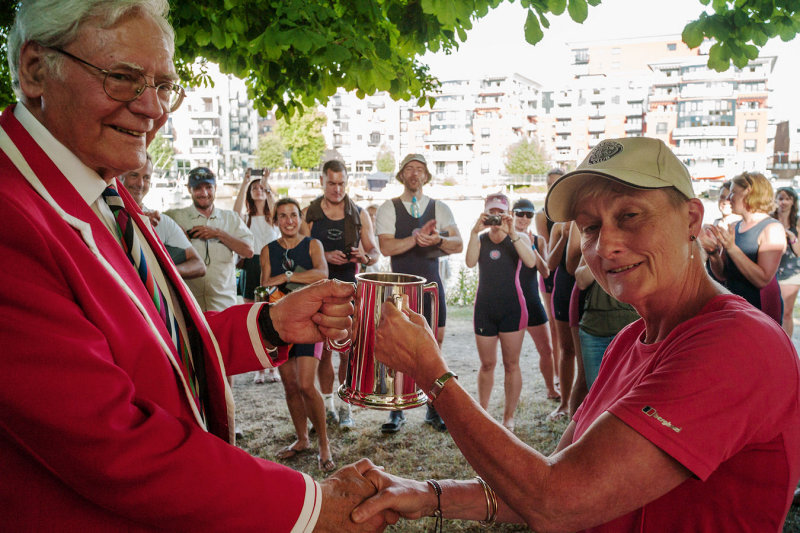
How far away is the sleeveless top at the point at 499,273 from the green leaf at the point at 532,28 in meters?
2.61

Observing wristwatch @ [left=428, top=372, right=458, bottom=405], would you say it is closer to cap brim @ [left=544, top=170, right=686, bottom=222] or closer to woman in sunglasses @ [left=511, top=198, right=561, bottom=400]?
cap brim @ [left=544, top=170, right=686, bottom=222]

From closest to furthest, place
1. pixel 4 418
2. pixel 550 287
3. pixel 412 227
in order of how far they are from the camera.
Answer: pixel 4 418, pixel 412 227, pixel 550 287

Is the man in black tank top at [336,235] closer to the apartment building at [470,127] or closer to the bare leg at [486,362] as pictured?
the bare leg at [486,362]

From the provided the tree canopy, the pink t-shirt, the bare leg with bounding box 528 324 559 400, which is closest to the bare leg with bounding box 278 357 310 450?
the tree canopy

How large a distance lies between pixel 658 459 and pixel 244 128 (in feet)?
324

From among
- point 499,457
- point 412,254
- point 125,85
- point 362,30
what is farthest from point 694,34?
point 125,85

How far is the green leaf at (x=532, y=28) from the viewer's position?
311 centimetres

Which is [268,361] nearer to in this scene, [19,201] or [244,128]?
[19,201]

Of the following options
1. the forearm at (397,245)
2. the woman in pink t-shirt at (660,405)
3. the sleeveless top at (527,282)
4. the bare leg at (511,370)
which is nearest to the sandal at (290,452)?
the bare leg at (511,370)

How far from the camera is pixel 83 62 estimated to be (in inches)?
55.5

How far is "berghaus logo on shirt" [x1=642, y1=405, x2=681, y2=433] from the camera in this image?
1274 mm

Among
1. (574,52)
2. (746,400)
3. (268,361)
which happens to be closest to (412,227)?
(268,361)

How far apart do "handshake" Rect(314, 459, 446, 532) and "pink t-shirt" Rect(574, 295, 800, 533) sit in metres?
0.67

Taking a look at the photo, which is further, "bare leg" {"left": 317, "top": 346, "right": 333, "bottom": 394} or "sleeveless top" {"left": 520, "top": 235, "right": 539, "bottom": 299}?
"sleeveless top" {"left": 520, "top": 235, "right": 539, "bottom": 299}
